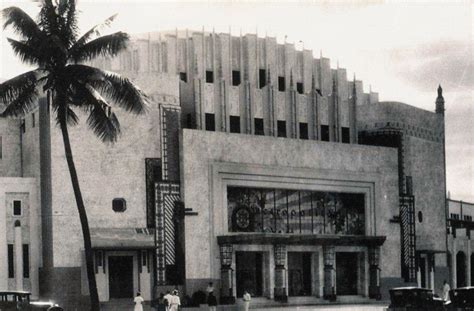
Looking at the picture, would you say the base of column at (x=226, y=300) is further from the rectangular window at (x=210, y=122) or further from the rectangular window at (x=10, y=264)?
the rectangular window at (x=10, y=264)

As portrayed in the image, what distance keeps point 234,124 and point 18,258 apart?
15.0m

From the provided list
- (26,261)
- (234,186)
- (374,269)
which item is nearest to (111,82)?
(26,261)

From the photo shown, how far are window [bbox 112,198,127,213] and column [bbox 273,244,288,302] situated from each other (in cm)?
983

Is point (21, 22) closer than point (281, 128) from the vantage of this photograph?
Yes

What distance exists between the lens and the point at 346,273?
57.8 meters

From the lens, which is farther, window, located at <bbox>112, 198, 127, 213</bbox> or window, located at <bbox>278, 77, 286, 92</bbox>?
window, located at <bbox>278, 77, 286, 92</bbox>

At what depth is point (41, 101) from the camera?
48.3 m

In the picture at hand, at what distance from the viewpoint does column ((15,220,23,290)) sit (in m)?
47.1

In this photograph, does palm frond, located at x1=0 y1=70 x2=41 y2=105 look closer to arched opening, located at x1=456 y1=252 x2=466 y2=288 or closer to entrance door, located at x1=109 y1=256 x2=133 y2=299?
entrance door, located at x1=109 y1=256 x2=133 y2=299

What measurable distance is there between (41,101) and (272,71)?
18.1m

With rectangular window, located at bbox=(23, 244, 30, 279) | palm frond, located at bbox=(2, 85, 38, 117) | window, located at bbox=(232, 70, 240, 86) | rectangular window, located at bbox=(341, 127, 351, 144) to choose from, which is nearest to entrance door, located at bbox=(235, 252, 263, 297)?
rectangular window, located at bbox=(341, 127, 351, 144)

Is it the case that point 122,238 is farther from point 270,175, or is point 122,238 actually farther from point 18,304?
point 18,304

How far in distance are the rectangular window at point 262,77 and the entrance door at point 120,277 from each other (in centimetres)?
1738

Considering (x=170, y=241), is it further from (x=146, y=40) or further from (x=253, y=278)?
(x=146, y=40)
